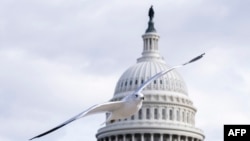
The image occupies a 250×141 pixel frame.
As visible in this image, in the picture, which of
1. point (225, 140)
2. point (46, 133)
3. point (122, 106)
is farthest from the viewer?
point (122, 106)

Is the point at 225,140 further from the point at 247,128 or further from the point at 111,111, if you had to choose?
the point at 111,111

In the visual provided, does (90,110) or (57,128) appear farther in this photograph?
(90,110)

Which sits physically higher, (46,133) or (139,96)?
(139,96)

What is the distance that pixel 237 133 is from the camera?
68188 millimetres

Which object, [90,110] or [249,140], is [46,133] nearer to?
[90,110]

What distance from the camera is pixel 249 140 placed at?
225 feet

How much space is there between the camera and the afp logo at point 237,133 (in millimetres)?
67875

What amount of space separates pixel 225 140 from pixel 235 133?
4.78ft

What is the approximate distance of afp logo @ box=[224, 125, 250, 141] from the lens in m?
67.9

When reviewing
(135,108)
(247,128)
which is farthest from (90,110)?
(247,128)

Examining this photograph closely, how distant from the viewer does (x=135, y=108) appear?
2881 inches

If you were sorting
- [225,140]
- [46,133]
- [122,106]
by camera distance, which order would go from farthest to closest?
1. [122,106]
2. [225,140]
3. [46,133]

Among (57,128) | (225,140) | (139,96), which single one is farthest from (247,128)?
(57,128)

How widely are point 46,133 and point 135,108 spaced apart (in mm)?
9490
